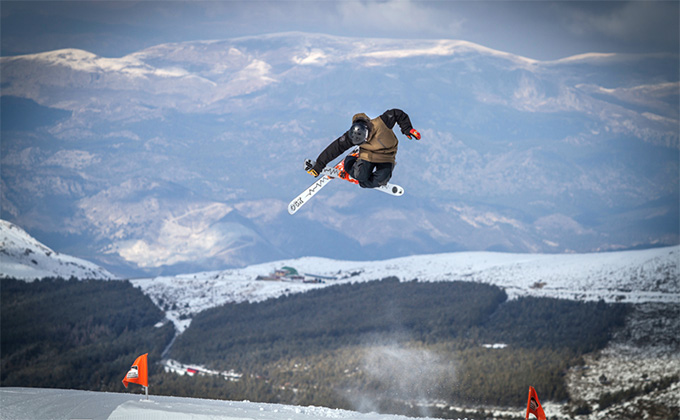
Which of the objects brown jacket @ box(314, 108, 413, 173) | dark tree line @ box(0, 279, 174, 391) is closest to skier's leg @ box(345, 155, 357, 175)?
brown jacket @ box(314, 108, 413, 173)

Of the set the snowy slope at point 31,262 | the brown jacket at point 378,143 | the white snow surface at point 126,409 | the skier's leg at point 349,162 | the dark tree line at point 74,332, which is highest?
the brown jacket at point 378,143

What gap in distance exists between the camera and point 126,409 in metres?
28.7

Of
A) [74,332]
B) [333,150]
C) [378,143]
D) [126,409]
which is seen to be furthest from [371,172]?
[74,332]

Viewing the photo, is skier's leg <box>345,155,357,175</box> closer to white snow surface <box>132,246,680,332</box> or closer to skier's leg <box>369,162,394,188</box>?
skier's leg <box>369,162,394,188</box>

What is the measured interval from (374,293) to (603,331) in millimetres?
59238

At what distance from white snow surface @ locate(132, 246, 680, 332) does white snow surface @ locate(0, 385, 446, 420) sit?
285ft

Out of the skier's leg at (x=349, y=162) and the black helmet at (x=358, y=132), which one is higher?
the black helmet at (x=358, y=132)

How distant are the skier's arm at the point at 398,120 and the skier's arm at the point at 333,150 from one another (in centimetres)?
179

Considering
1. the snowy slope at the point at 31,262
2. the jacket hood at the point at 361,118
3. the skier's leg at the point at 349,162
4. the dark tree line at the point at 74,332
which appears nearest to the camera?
the jacket hood at the point at 361,118

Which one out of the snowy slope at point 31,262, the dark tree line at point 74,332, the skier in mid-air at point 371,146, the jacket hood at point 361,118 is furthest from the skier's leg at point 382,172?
the snowy slope at point 31,262

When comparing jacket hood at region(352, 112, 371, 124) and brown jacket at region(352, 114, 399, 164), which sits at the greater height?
jacket hood at region(352, 112, 371, 124)

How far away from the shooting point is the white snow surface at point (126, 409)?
28578 mm

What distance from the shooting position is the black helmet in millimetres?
25375

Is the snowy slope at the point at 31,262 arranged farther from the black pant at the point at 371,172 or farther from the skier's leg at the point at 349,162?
the black pant at the point at 371,172
